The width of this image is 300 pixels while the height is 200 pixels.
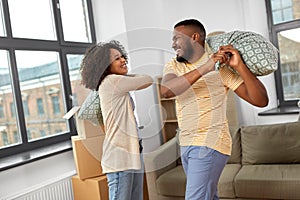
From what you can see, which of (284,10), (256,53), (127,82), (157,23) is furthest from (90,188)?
(284,10)

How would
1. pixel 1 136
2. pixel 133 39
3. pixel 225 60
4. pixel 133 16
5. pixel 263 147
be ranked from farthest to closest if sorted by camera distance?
pixel 133 16 → pixel 263 147 → pixel 1 136 → pixel 133 39 → pixel 225 60

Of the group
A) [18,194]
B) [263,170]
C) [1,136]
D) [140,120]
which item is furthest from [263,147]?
[1,136]

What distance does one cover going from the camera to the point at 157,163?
2951mm

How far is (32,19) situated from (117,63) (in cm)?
154

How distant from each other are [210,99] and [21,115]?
6.02 feet

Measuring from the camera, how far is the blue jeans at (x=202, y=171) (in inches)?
56.1

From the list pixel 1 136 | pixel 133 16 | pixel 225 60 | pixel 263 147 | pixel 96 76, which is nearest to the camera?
pixel 225 60

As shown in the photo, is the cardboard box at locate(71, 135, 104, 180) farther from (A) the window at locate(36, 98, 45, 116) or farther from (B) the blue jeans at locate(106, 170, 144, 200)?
(B) the blue jeans at locate(106, 170, 144, 200)

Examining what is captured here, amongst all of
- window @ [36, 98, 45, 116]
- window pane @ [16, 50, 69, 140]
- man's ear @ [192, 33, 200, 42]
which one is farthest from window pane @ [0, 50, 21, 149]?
man's ear @ [192, 33, 200, 42]

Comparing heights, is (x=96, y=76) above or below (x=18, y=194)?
above

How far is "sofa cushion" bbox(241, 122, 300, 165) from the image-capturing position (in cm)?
Answer: 267

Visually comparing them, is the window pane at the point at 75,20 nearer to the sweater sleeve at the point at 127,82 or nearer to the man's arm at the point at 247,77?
the sweater sleeve at the point at 127,82

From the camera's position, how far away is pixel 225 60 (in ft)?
4.56

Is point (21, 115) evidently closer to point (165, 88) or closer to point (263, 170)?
point (165, 88)
